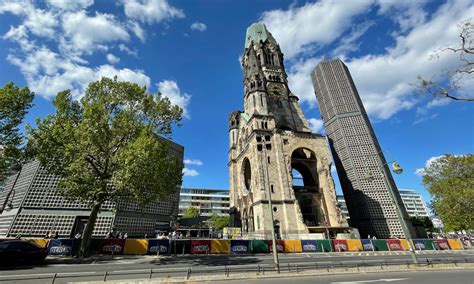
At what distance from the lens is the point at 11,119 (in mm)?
17609

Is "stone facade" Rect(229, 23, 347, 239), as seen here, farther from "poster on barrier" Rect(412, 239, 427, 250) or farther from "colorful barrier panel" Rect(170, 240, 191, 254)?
"colorful barrier panel" Rect(170, 240, 191, 254)

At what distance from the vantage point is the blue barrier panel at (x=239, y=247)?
2388 cm

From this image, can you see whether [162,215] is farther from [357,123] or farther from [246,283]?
[357,123]

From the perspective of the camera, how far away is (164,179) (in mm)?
18766

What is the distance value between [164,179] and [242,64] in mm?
56804

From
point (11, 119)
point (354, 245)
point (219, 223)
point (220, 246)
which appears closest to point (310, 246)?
point (354, 245)

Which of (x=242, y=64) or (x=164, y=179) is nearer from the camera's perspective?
(x=164, y=179)

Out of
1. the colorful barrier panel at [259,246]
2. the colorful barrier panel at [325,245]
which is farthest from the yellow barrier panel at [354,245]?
the colorful barrier panel at [259,246]

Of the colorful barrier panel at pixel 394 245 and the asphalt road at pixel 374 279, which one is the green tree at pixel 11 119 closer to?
the asphalt road at pixel 374 279

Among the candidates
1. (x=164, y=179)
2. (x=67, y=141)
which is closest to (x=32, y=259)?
(x=67, y=141)

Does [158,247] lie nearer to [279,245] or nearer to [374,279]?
[279,245]

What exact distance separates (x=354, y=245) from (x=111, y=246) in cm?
2737

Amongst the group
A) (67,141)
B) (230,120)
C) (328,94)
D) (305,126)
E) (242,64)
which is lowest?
(67,141)

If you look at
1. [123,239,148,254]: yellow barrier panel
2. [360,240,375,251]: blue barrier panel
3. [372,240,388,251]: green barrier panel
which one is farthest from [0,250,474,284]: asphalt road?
[372,240,388,251]: green barrier panel
